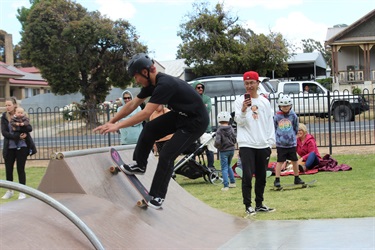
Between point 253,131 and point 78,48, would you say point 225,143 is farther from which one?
point 78,48

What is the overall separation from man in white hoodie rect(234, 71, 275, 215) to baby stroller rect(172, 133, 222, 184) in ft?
12.5

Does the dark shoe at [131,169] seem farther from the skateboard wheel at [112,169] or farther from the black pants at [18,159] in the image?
the black pants at [18,159]

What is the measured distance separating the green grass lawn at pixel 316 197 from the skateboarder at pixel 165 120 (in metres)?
1.90

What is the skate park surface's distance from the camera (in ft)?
13.9

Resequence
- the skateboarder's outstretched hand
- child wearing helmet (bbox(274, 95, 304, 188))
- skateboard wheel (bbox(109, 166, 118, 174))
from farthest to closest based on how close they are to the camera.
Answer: child wearing helmet (bbox(274, 95, 304, 188)) → skateboard wheel (bbox(109, 166, 118, 174)) → the skateboarder's outstretched hand

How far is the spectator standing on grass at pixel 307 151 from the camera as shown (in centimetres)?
1318

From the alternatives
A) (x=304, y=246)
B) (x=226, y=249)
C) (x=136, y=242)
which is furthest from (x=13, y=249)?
(x=304, y=246)

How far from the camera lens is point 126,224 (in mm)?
5363

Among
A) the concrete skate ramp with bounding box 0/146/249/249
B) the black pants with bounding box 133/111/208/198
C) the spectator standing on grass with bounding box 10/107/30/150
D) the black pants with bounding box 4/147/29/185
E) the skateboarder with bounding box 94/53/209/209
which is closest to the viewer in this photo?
the concrete skate ramp with bounding box 0/146/249/249

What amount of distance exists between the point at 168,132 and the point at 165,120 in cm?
15

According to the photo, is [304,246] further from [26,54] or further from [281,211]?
[26,54]

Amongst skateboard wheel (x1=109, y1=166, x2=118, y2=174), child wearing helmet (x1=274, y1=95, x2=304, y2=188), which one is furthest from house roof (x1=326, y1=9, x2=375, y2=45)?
skateboard wheel (x1=109, y1=166, x2=118, y2=174)

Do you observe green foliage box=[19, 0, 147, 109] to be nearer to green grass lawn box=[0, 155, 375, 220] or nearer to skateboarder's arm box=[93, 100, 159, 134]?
green grass lawn box=[0, 155, 375, 220]

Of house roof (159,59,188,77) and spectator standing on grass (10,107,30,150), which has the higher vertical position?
house roof (159,59,188,77)
